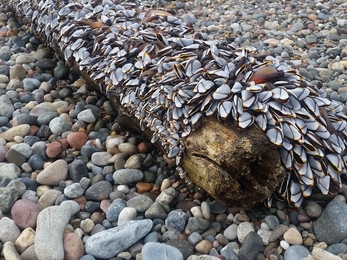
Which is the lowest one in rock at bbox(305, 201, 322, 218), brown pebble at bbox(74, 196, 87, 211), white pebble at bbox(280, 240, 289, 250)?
rock at bbox(305, 201, 322, 218)

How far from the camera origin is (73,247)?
1.78 meters

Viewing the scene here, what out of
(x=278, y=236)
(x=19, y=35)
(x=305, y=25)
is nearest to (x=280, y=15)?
(x=305, y=25)

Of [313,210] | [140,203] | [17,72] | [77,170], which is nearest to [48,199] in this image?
[77,170]

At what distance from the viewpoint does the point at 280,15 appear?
3840mm

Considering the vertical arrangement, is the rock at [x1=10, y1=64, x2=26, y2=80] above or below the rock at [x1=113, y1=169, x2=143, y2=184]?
above

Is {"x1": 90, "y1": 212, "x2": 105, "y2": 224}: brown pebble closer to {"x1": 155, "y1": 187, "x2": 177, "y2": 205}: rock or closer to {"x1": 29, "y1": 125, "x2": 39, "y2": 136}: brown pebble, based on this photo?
{"x1": 155, "y1": 187, "x2": 177, "y2": 205}: rock

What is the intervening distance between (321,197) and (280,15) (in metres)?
2.39

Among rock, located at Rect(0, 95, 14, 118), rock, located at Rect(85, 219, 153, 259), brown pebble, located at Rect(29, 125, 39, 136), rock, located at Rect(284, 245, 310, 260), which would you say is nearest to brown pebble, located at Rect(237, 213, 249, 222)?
rock, located at Rect(284, 245, 310, 260)

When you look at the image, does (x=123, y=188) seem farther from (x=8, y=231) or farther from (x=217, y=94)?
(x=217, y=94)

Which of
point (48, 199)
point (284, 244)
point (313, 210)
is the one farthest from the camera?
point (48, 199)

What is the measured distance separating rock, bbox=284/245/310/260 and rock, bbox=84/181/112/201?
884mm

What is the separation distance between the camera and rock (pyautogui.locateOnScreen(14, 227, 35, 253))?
1.80 metres

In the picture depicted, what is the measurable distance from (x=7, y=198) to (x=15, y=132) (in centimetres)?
66

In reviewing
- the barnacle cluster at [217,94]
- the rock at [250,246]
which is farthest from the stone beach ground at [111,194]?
the barnacle cluster at [217,94]
